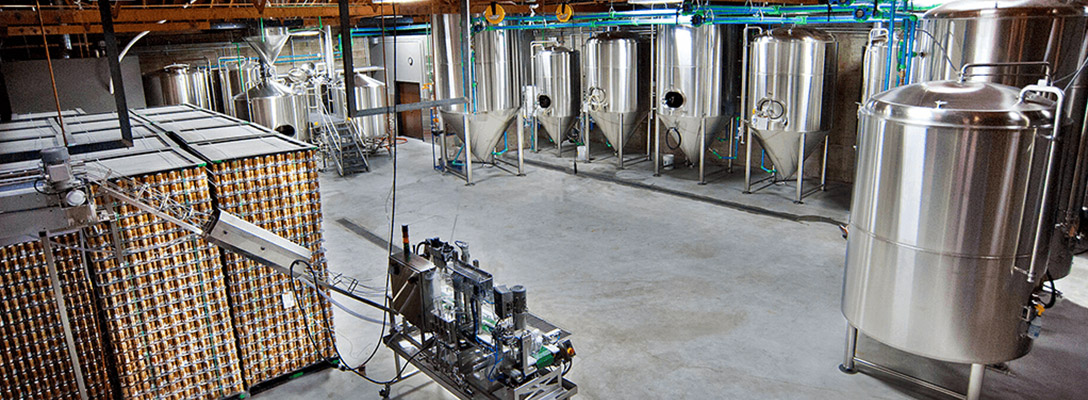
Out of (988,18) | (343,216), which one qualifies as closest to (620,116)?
(343,216)

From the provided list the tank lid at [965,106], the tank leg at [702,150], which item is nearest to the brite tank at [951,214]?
the tank lid at [965,106]

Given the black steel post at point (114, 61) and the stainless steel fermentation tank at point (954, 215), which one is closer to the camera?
the black steel post at point (114, 61)

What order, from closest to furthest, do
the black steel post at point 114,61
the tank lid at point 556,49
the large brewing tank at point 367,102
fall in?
the black steel post at point 114,61
the tank lid at point 556,49
the large brewing tank at point 367,102

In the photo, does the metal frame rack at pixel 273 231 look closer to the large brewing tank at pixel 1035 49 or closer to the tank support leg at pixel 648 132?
the large brewing tank at pixel 1035 49

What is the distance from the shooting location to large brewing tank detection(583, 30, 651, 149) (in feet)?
36.2

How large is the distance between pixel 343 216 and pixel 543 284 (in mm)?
3936

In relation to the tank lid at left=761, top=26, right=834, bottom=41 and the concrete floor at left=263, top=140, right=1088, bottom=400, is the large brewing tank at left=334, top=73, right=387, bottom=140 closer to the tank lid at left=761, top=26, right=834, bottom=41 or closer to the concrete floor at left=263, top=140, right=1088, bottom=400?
the concrete floor at left=263, top=140, right=1088, bottom=400

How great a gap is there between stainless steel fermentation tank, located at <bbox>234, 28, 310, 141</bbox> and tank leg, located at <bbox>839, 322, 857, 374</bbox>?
10.2 metres

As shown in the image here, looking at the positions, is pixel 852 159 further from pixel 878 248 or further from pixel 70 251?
pixel 70 251

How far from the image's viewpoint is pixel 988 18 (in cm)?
504

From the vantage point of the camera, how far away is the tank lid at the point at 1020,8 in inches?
191

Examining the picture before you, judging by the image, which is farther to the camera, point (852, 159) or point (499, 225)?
point (852, 159)

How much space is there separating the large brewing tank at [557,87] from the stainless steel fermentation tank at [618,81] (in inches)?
21.6

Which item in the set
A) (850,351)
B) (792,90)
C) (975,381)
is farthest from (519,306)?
(792,90)
